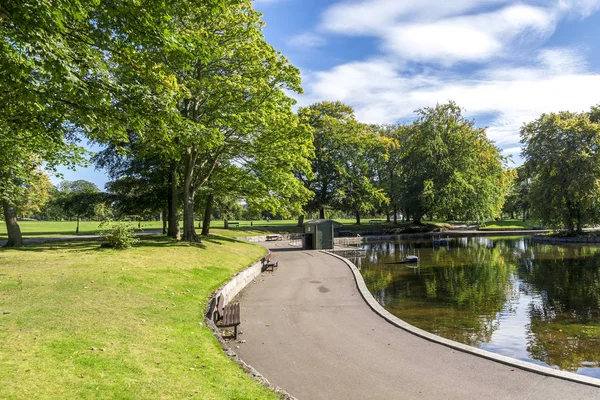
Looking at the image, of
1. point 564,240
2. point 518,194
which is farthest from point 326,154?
point 518,194

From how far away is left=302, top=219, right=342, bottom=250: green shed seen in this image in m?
33.9

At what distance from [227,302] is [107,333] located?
657 centimetres

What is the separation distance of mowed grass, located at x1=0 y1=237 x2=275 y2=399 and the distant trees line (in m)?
4.77

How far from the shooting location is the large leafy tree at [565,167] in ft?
131

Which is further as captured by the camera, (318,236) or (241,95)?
(318,236)

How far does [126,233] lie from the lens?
18438 mm

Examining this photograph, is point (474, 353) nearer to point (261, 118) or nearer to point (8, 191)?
point (261, 118)

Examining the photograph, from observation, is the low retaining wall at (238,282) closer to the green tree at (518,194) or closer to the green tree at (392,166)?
the green tree at (392,166)

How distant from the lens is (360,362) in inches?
332

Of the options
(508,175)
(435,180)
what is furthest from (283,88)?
(508,175)

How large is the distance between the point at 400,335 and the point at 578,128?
44681 millimetres

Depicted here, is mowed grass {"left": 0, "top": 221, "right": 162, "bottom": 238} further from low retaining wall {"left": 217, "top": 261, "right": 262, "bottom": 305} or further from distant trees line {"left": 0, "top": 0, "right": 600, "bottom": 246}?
low retaining wall {"left": 217, "top": 261, "right": 262, "bottom": 305}

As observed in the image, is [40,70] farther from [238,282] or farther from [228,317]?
[238,282]

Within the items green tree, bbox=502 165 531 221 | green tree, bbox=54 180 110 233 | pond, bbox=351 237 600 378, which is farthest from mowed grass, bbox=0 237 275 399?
green tree, bbox=502 165 531 221
